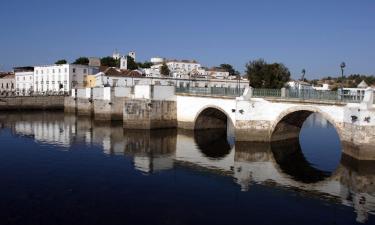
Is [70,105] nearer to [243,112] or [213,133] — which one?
[213,133]

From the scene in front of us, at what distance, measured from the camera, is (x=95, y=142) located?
34469 millimetres

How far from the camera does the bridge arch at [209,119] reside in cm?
4184

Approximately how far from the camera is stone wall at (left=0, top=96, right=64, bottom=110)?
66.8 m

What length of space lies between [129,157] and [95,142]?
24.4 feet

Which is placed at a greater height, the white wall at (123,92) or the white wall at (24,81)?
the white wall at (24,81)

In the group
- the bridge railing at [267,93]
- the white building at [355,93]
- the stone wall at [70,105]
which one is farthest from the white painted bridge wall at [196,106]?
the stone wall at [70,105]

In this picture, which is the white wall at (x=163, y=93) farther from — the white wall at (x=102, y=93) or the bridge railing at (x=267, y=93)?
the bridge railing at (x=267, y=93)

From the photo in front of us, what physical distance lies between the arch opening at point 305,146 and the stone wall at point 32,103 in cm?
4733

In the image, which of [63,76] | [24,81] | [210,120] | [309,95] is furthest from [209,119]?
[24,81]

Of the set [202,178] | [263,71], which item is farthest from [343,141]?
[263,71]

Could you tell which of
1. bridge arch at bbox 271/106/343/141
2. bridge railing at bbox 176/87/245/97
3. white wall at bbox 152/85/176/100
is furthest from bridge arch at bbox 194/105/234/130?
bridge arch at bbox 271/106/343/141

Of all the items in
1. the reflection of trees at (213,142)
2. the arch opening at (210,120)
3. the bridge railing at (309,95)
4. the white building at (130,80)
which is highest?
the white building at (130,80)

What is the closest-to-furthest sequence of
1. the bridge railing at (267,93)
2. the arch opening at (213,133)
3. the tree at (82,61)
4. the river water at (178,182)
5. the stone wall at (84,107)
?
the river water at (178,182), the arch opening at (213,133), the bridge railing at (267,93), the stone wall at (84,107), the tree at (82,61)

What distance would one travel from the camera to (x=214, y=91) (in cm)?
3972
